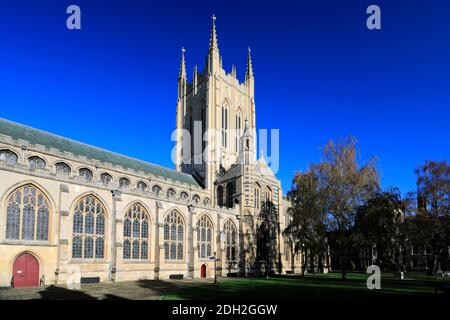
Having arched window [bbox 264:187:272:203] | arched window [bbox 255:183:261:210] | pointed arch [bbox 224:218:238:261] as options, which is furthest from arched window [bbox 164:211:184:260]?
arched window [bbox 264:187:272:203]

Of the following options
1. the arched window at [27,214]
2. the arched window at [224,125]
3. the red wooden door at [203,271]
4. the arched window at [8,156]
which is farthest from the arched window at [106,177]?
the arched window at [224,125]

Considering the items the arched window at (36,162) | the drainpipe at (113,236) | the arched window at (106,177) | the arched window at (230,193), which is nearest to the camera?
the drainpipe at (113,236)

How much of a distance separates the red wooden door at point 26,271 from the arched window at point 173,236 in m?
14.4

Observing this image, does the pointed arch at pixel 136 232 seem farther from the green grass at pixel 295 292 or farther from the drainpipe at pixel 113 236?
the green grass at pixel 295 292

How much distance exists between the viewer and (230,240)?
50.7 meters

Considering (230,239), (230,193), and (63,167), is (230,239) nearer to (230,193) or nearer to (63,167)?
(230,193)

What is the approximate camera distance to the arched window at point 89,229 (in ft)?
106

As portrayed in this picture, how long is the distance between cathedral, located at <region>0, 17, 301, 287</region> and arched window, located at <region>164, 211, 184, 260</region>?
11 cm

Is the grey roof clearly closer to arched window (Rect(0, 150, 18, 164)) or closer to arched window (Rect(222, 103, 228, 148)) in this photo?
arched window (Rect(0, 150, 18, 164))

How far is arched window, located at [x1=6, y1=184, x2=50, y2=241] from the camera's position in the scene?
2772cm

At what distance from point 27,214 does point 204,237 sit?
22051 millimetres

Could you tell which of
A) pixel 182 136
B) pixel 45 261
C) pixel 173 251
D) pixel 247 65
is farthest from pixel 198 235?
pixel 247 65

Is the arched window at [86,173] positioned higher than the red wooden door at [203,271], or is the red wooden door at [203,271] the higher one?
the arched window at [86,173]
